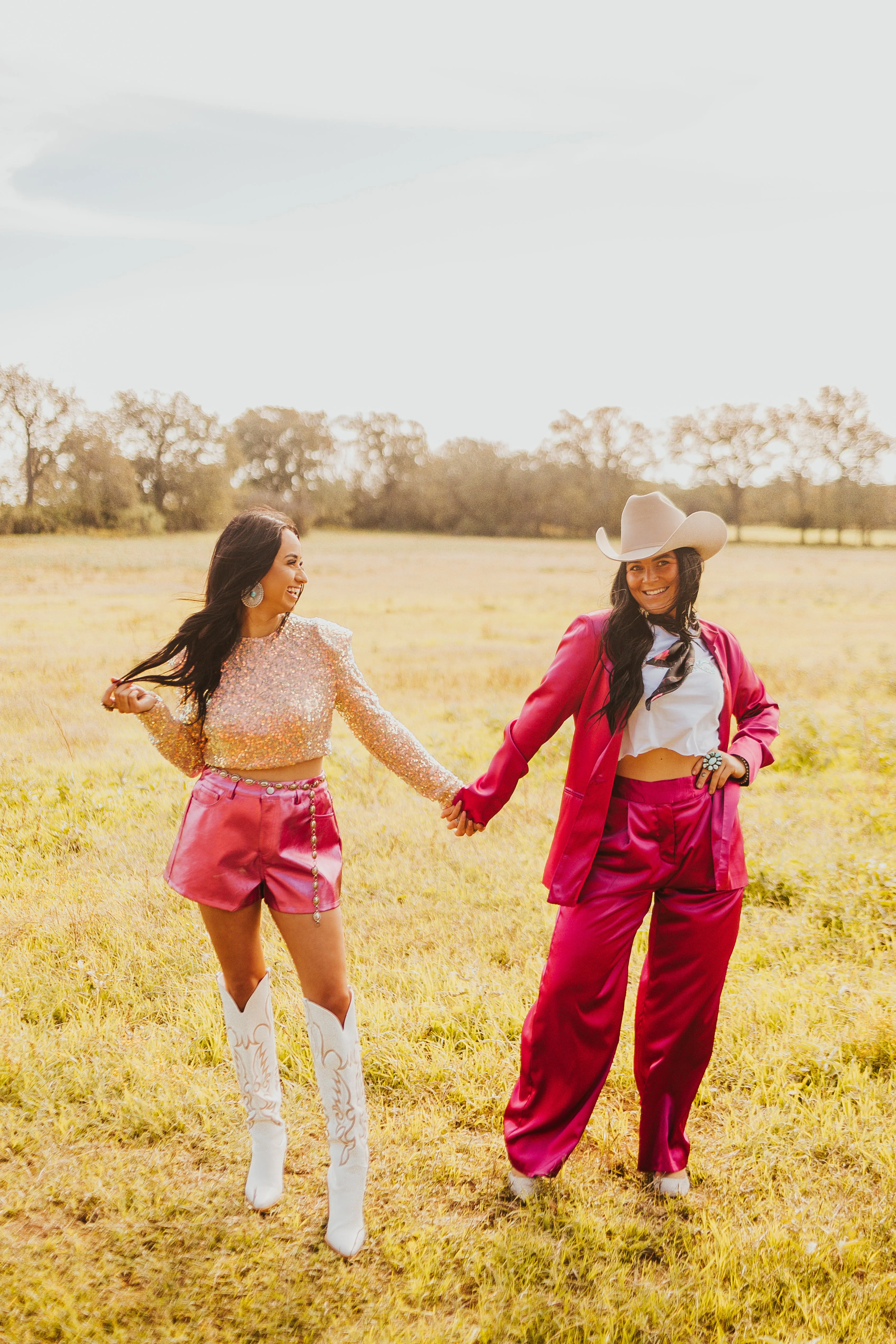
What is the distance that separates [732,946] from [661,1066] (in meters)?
0.52

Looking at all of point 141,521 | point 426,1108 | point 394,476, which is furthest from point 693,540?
point 394,476

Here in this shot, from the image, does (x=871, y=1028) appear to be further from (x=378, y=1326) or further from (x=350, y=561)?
(x=350, y=561)

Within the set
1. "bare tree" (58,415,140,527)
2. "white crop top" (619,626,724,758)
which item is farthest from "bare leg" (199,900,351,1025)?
"bare tree" (58,415,140,527)

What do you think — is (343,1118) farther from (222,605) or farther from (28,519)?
(28,519)

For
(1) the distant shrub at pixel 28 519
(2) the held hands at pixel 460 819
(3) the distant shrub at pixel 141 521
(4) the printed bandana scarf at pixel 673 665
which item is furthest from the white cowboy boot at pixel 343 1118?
(3) the distant shrub at pixel 141 521

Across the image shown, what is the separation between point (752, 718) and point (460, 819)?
1205 mm

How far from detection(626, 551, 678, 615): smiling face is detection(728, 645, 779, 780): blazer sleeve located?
0.34 m

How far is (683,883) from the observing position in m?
2.96

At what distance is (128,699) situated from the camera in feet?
9.34

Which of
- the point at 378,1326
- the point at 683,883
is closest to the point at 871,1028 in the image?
the point at 683,883

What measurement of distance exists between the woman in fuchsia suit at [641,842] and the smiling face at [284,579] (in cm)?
91

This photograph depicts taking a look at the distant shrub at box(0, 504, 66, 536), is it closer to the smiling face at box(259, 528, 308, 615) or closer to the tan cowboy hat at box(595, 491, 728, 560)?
the smiling face at box(259, 528, 308, 615)

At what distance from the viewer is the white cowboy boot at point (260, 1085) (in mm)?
2998

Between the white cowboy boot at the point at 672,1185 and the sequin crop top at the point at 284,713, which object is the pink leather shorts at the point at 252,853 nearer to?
the sequin crop top at the point at 284,713
